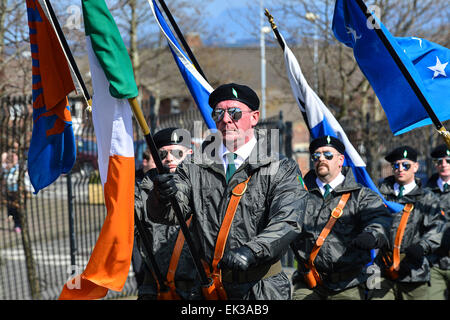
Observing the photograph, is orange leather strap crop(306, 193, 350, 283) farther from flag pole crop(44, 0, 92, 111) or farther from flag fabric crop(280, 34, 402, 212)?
flag pole crop(44, 0, 92, 111)

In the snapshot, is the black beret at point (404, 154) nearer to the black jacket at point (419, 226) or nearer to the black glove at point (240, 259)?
the black jacket at point (419, 226)

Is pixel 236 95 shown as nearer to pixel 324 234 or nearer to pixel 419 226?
pixel 324 234

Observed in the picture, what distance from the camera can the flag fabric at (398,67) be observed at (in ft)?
18.1

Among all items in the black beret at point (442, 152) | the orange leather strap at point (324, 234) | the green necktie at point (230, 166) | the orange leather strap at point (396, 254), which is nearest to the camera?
the green necktie at point (230, 166)

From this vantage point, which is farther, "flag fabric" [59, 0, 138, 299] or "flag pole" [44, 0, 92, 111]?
"flag pole" [44, 0, 92, 111]

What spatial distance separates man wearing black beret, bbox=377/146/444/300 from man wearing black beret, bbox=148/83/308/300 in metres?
3.06

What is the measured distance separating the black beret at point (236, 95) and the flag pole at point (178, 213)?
2.41 feet

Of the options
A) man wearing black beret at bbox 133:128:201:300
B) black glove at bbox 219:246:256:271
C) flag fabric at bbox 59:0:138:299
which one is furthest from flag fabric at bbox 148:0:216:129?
black glove at bbox 219:246:256:271

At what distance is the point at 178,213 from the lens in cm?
380

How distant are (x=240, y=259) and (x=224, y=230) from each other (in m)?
0.48

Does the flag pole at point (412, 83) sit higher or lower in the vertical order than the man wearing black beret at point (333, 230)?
higher

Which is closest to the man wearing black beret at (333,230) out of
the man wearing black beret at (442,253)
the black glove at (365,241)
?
the black glove at (365,241)

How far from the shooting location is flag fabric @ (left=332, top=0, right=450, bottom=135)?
A: 5511mm
